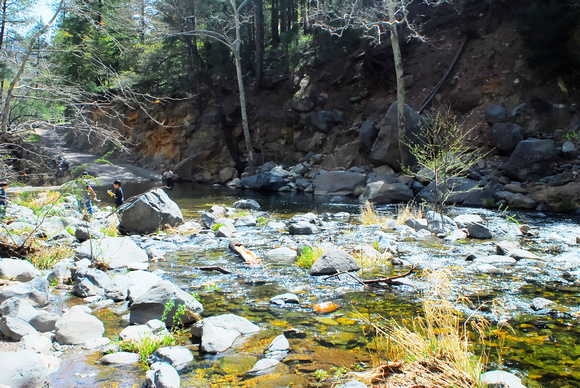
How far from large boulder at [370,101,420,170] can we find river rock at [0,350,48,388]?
56.2 feet

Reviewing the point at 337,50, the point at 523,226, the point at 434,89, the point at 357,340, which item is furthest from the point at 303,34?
the point at 357,340

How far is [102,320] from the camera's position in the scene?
512 centimetres

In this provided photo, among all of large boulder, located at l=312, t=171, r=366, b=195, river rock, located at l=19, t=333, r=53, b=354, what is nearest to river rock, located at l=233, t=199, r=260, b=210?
large boulder, located at l=312, t=171, r=366, b=195

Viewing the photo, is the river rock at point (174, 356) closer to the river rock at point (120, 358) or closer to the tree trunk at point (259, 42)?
the river rock at point (120, 358)

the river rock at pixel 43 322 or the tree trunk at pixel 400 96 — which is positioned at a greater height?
the tree trunk at pixel 400 96

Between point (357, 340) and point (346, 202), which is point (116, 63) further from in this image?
point (357, 340)

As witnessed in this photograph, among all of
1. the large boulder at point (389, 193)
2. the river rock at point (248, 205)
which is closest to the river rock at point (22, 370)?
the river rock at point (248, 205)

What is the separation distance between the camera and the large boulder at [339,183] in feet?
61.1

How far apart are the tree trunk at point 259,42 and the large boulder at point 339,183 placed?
38.9 ft

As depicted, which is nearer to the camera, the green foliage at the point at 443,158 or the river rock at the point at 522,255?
the river rock at the point at 522,255

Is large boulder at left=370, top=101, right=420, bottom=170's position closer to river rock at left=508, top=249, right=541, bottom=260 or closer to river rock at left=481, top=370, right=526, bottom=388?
river rock at left=508, top=249, right=541, bottom=260

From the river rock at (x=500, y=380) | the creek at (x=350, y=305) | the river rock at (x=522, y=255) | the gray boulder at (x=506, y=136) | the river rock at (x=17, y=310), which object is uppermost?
the gray boulder at (x=506, y=136)

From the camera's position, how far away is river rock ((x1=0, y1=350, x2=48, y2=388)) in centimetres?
319

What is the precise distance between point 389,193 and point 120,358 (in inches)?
516
